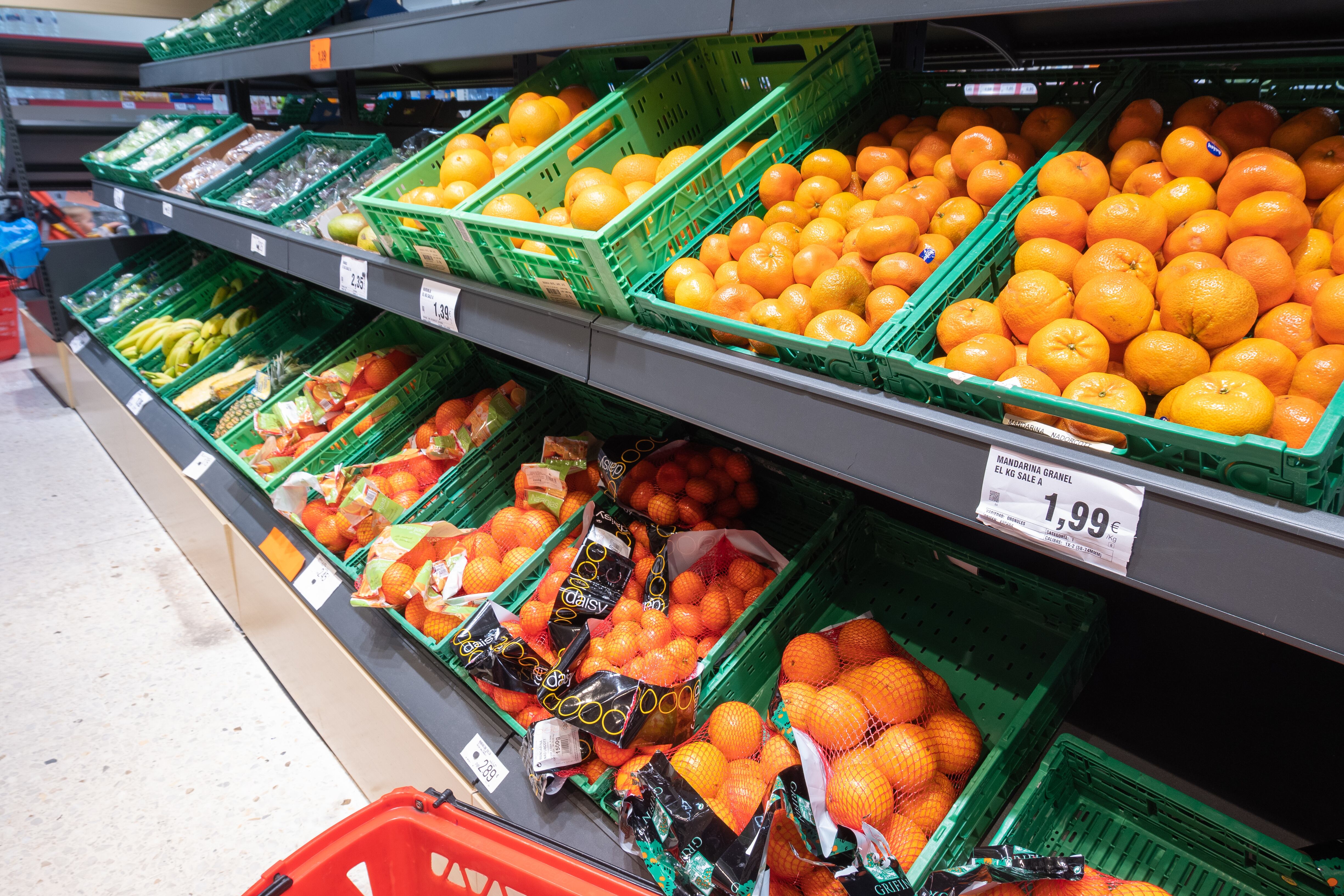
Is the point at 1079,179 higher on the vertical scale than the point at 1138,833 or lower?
higher

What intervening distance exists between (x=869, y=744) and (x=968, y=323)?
63cm

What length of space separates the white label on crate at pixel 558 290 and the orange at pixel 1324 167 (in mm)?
990

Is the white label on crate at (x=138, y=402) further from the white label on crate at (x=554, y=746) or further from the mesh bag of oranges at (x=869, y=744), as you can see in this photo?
the mesh bag of oranges at (x=869, y=744)

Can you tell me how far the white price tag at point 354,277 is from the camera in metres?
1.83

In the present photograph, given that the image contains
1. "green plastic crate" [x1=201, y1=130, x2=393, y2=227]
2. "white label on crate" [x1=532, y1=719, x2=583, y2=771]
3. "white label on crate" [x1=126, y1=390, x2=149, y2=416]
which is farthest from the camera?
"white label on crate" [x1=126, y1=390, x2=149, y2=416]

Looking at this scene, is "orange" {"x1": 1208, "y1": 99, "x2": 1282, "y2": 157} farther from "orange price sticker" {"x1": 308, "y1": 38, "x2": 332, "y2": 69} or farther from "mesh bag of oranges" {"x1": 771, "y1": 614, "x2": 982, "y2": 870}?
"orange price sticker" {"x1": 308, "y1": 38, "x2": 332, "y2": 69}

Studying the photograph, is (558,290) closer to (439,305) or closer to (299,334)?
(439,305)

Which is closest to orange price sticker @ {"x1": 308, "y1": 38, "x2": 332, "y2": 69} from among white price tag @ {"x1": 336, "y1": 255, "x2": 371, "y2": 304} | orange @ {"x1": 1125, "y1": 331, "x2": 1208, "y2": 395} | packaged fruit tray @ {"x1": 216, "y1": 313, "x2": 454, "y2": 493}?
white price tag @ {"x1": 336, "y1": 255, "x2": 371, "y2": 304}

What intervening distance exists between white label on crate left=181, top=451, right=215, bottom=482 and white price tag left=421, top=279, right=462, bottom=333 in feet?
5.21

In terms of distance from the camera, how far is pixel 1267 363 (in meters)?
0.78

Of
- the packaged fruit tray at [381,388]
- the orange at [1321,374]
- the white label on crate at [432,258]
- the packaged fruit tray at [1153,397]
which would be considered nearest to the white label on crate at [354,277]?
the white label on crate at [432,258]

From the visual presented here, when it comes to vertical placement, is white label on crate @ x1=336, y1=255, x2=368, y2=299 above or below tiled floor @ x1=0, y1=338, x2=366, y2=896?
above

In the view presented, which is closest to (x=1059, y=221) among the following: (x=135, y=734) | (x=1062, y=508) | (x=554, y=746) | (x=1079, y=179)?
(x=1079, y=179)

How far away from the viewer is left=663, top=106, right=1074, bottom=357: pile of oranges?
3.64 ft
